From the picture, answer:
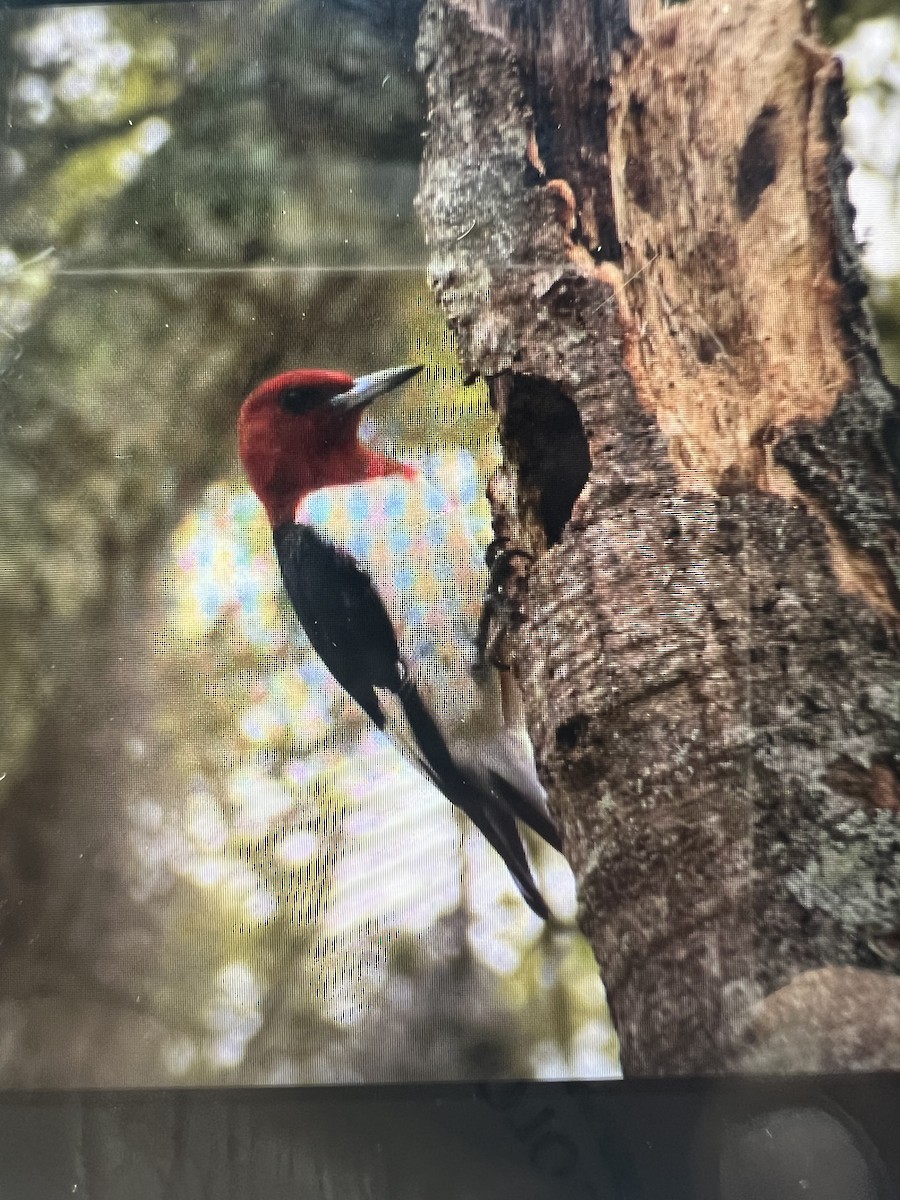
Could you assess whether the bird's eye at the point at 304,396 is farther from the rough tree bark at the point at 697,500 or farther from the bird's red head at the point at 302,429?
the rough tree bark at the point at 697,500

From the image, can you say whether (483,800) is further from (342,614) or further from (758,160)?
(758,160)

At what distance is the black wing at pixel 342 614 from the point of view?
90 cm

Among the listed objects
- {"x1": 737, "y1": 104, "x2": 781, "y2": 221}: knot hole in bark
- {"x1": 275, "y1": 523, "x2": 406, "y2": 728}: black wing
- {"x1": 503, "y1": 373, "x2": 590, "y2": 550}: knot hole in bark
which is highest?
{"x1": 737, "y1": 104, "x2": 781, "y2": 221}: knot hole in bark

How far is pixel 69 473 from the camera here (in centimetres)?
95

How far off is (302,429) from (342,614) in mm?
199

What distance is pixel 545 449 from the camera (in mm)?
892

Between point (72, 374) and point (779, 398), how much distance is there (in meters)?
0.73

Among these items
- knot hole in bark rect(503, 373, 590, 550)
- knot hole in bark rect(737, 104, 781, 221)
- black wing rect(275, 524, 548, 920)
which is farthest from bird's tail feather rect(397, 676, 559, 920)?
knot hole in bark rect(737, 104, 781, 221)

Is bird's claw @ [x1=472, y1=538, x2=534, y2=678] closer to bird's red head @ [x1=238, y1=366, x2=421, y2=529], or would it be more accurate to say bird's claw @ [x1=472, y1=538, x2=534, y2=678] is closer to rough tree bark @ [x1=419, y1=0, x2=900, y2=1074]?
rough tree bark @ [x1=419, y1=0, x2=900, y2=1074]

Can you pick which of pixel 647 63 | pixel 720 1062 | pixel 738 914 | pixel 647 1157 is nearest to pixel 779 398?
pixel 647 63

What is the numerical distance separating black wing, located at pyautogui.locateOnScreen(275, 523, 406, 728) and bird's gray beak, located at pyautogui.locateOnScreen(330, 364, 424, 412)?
14cm

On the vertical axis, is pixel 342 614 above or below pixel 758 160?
below

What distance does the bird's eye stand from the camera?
36.9 inches

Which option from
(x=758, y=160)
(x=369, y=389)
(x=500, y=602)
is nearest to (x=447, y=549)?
(x=500, y=602)
